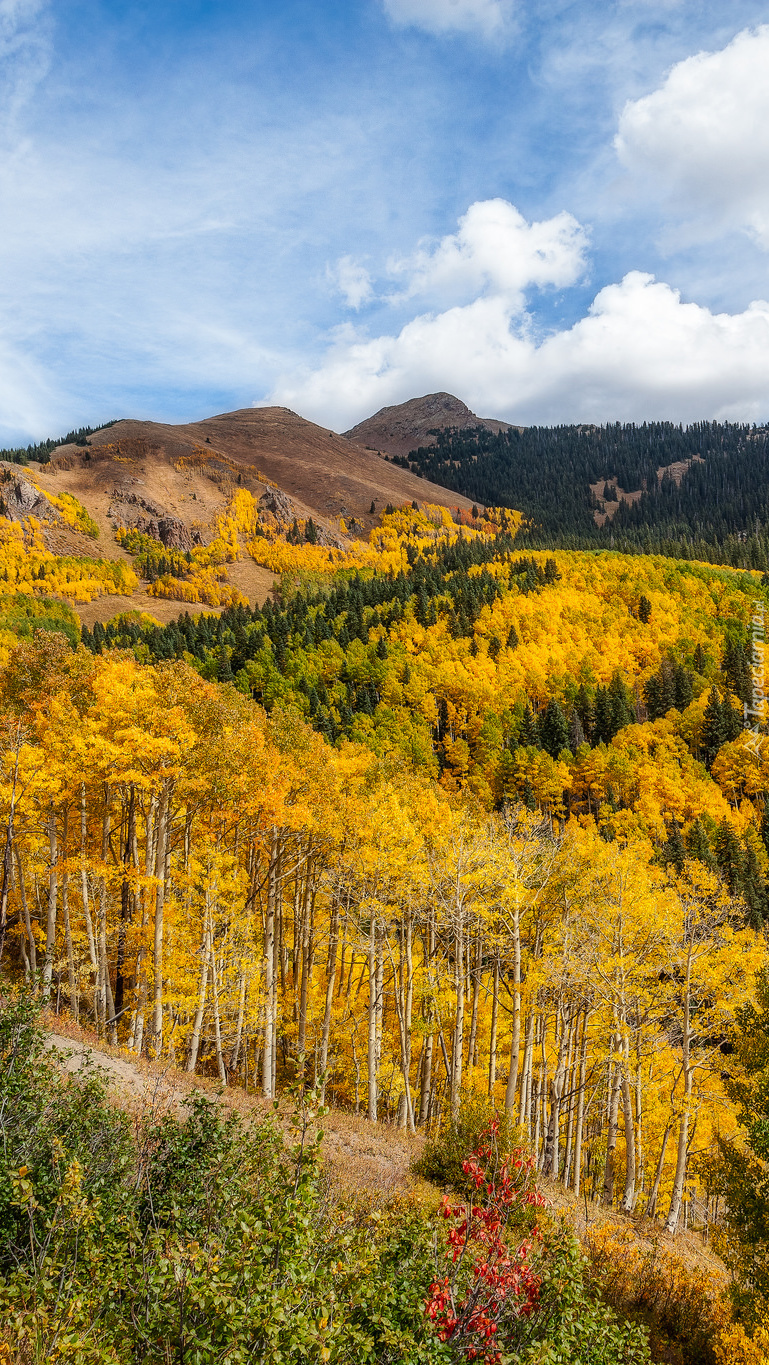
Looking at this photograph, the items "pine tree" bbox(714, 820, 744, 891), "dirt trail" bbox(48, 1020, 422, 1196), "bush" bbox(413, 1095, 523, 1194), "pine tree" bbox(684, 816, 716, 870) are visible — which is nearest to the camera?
"dirt trail" bbox(48, 1020, 422, 1196)

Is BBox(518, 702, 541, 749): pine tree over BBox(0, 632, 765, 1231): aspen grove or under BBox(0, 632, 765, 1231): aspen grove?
under

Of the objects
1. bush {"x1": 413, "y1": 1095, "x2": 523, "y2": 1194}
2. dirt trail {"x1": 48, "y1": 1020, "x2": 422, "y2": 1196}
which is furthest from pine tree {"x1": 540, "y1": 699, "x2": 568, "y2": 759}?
bush {"x1": 413, "y1": 1095, "x2": 523, "y2": 1194}

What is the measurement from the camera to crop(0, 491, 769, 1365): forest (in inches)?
251

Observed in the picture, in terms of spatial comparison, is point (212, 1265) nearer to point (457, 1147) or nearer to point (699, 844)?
point (457, 1147)

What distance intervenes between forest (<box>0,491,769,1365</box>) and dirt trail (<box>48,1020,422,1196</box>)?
133 centimetres

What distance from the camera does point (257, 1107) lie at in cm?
1694

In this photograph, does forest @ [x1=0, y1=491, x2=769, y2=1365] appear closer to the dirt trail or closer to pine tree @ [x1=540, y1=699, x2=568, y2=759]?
the dirt trail

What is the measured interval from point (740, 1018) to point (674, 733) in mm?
89671

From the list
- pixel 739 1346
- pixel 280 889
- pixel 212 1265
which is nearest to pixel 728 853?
pixel 280 889

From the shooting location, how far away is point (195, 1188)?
9.28 meters

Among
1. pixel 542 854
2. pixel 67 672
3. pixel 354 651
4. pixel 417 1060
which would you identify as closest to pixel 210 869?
pixel 67 672

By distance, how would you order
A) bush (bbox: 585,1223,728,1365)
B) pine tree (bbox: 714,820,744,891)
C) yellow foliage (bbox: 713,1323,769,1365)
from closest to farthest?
yellow foliage (bbox: 713,1323,769,1365) < bush (bbox: 585,1223,728,1365) < pine tree (bbox: 714,820,744,891)

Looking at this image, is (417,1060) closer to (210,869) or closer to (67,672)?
(210,869)

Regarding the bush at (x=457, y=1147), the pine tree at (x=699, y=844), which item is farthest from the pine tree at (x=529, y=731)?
the bush at (x=457, y=1147)
